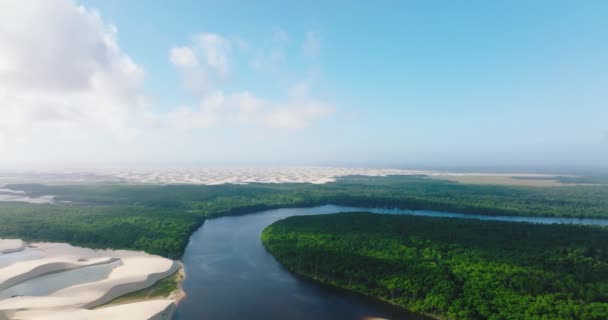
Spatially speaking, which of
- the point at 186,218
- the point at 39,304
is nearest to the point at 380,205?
the point at 186,218

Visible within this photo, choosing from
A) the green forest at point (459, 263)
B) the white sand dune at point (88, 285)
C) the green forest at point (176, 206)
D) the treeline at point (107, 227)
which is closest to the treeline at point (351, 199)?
the green forest at point (176, 206)

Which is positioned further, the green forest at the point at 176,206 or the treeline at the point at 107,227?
the green forest at the point at 176,206

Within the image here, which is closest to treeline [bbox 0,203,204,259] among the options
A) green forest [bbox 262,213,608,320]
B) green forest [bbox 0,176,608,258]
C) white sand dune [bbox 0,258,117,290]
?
green forest [bbox 0,176,608,258]

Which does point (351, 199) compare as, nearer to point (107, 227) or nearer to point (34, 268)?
point (107, 227)

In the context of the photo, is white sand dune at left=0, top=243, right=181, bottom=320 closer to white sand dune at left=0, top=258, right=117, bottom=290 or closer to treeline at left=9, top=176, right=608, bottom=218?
white sand dune at left=0, top=258, right=117, bottom=290

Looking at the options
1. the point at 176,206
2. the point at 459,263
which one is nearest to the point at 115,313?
the point at 459,263

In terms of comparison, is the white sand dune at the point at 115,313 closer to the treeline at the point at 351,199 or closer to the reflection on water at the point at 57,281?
the reflection on water at the point at 57,281

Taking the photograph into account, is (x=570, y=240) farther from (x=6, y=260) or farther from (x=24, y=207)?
(x=24, y=207)
